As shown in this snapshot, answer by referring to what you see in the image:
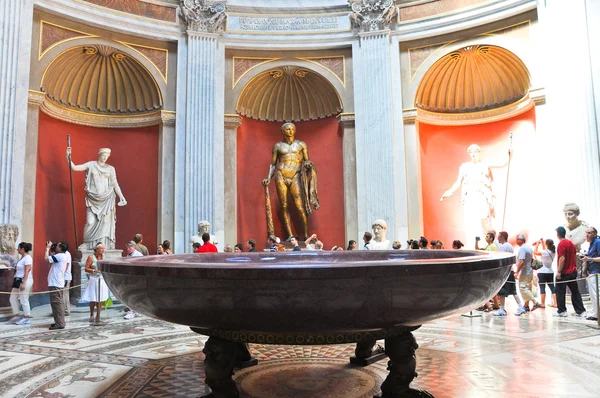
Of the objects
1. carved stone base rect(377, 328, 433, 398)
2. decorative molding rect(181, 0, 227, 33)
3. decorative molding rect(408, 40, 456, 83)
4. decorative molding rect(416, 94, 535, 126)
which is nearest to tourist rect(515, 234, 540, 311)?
decorative molding rect(416, 94, 535, 126)

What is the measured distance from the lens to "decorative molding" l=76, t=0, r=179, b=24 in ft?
34.5

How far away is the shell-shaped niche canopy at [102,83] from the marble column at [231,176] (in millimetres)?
1751

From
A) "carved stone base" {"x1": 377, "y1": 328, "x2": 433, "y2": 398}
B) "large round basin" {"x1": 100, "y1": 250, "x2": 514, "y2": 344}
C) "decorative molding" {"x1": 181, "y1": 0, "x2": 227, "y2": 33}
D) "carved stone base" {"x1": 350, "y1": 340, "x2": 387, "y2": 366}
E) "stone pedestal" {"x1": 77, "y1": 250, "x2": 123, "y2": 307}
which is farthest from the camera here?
"decorative molding" {"x1": 181, "y1": 0, "x2": 227, "y2": 33}

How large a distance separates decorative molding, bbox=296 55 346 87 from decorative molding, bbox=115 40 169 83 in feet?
10.6

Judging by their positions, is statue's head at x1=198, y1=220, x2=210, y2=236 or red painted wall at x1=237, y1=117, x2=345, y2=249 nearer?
statue's head at x1=198, y1=220, x2=210, y2=236

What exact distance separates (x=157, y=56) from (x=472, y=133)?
777 centimetres

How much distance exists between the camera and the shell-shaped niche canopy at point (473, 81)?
35.9ft

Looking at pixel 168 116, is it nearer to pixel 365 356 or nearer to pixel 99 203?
pixel 99 203

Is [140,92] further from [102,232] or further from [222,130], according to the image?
[102,232]

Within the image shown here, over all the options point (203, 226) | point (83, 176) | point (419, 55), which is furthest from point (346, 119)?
point (83, 176)

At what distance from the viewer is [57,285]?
255 inches

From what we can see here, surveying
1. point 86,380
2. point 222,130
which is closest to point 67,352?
point 86,380

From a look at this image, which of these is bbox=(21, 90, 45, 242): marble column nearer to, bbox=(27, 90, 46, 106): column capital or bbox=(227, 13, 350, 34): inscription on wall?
bbox=(27, 90, 46, 106): column capital

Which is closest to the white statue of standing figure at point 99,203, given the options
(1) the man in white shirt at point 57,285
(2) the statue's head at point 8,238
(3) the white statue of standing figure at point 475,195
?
(2) the statue's head at point 8,238
